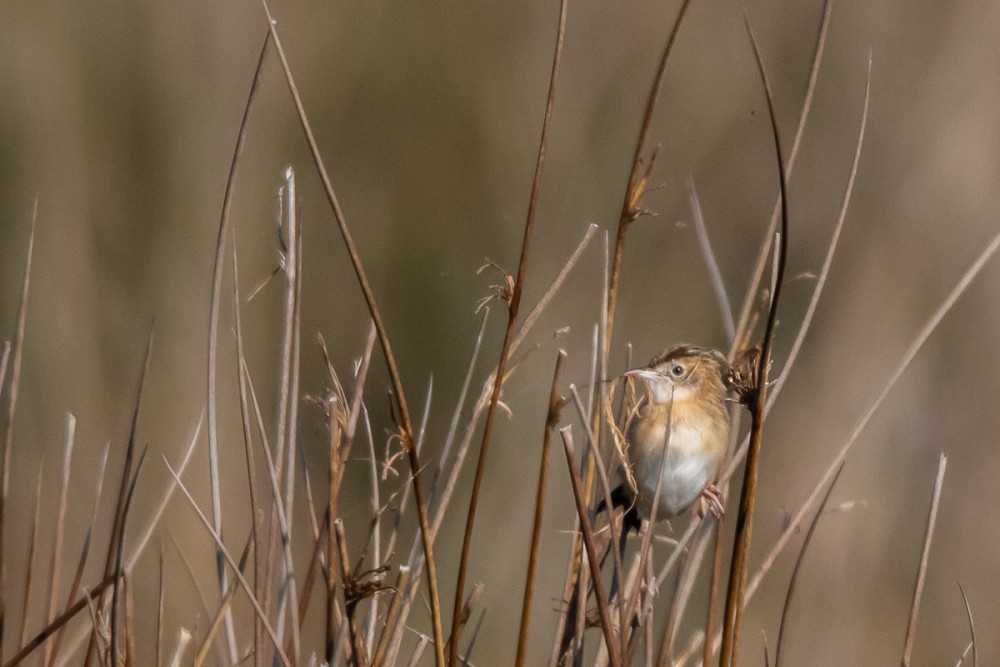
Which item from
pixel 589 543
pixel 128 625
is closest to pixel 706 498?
pixel 589 543

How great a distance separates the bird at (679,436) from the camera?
2.39 m

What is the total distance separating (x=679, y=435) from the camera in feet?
8.39

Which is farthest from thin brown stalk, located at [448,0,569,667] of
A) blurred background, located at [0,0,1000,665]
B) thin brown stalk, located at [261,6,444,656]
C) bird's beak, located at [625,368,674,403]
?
blurred background, located at [0,0,1000,665]

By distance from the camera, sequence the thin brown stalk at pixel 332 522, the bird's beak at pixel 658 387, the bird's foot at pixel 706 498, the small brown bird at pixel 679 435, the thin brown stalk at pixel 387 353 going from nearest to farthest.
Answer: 1. the thin brown stalk at pixel 387 353
2. the thin brown stalk at pixel 332 522
3. the bird's foot at pixel 706 498
4. the small brown bird at pixel 679 435
5. the bird's beak at pixel 658 387

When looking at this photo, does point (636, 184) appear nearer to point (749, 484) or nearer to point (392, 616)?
point (749, 484)

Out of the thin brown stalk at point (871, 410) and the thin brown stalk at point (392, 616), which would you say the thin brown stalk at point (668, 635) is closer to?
the thin brown stalk at point (871, 410)

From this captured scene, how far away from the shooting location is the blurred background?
165 inches

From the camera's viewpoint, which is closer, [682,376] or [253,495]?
[253,495]

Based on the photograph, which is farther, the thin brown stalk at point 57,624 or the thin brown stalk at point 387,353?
the thin brown stalk at point 57,624

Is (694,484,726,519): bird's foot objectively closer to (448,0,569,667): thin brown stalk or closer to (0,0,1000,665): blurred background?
(448,0,569,667): thin brown stalk

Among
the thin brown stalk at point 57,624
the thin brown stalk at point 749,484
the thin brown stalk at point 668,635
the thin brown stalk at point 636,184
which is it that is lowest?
the thin brown stalk at point 57,624

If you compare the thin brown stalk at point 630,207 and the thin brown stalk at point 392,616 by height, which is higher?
the thin brown stalk at point 630,207

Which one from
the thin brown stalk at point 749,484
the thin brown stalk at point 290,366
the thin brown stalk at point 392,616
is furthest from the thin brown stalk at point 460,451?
the thin brown stalk at point 749,484

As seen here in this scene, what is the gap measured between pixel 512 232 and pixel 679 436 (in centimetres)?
258
